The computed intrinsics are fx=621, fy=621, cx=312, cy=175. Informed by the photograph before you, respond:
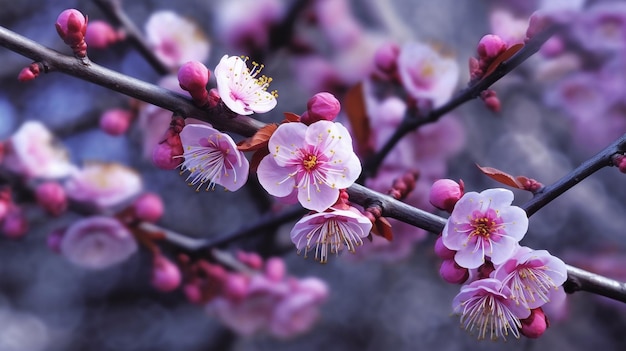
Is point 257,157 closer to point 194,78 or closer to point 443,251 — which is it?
point 194,78

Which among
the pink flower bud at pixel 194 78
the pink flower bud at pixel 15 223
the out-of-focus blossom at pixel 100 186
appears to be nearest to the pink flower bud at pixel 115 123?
the out-of-focus blossom at pixel 100 186

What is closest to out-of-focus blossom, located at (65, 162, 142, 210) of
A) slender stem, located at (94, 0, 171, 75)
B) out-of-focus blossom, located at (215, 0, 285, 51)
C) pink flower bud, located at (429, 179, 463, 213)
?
slender stem, located at (94, 0, 171, 75)

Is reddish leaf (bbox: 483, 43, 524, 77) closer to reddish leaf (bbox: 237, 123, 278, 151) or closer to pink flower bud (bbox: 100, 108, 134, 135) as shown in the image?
reddish leaf (bbox: 237, 123, 278, 151)

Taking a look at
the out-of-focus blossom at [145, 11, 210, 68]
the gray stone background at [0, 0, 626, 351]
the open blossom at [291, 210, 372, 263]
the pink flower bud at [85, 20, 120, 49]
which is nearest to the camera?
the open blossom at [291, 210, 372, 263]

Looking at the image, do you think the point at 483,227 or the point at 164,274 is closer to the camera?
the point at 483,227

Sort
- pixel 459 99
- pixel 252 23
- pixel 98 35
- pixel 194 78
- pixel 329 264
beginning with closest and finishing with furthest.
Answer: pixel 194 78, pixel 459 99, pixel 98 35, pixel 252 23, pixel 329 264

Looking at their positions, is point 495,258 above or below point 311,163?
below

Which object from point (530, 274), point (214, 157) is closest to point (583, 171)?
point (530, 274)
